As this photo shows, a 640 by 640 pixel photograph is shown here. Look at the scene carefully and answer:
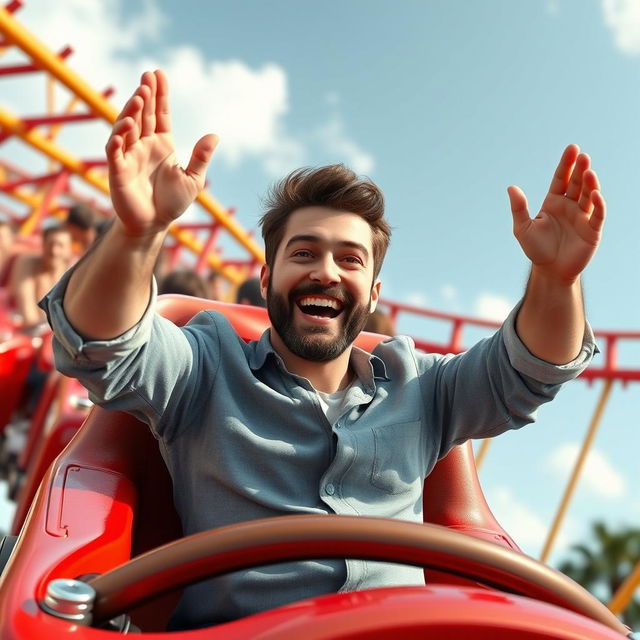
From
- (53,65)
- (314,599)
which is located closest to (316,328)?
(314,599)

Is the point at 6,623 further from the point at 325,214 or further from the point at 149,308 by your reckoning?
the point at 325,214

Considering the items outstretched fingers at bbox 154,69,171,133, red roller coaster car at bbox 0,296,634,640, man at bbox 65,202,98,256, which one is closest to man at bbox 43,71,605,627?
outstretched fingers at bbox 154,69,171,133

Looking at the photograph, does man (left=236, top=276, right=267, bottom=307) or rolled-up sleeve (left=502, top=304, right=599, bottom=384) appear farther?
man (left=236, top=276, right=267, bottom=307)

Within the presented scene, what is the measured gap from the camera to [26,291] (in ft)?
10.5

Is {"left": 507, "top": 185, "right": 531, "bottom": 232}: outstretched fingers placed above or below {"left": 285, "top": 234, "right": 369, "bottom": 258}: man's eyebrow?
above

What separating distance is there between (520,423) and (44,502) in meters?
0.62

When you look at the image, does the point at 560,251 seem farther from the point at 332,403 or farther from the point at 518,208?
the point at 332,403

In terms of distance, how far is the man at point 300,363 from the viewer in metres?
0.88

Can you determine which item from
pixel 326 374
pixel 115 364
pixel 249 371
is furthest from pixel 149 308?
pixel 326 374

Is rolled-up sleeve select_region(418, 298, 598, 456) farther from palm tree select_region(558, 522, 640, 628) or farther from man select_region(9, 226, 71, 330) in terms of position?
palm tree select_region(558, 522, 640, 628)

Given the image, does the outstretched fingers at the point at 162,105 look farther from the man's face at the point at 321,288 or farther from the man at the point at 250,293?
the man at the point at 250,293

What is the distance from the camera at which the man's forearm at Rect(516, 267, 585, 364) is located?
1.04 metres

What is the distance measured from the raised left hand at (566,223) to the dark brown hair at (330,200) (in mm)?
242

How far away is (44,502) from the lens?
36.8 inches
